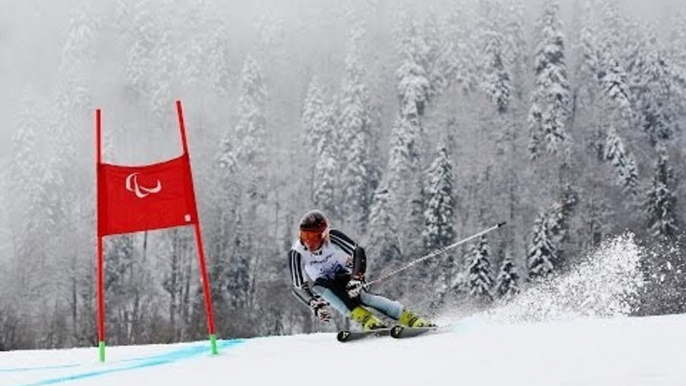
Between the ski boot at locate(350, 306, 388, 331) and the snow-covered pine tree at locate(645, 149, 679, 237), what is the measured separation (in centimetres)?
6950

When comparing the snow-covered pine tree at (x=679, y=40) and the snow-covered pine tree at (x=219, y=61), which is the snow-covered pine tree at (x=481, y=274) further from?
the snow-covered pine tree at (x=679, y=40)

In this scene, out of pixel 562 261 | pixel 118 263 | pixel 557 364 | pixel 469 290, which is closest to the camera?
pixel 557 364

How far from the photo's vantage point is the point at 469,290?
226 feet

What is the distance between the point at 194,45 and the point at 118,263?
3321 cm

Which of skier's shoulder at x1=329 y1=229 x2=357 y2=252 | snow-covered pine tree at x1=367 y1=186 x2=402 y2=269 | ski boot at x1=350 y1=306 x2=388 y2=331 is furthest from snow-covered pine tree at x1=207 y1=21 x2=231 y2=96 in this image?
ski boot at x1=350 y1=306 x2=388 y2=331

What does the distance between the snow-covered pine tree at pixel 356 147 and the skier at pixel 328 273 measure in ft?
248

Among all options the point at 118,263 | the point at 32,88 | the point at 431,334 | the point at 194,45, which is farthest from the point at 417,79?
the point at 431,334

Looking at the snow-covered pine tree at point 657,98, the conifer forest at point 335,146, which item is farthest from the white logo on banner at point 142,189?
the snow-covered pine tree at point 657,98

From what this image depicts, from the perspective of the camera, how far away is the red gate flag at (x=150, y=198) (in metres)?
10.1

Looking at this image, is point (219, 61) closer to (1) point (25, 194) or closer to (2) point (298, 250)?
(1) point (25, 194)

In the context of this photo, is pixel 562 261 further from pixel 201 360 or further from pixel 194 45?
pixel 201 360

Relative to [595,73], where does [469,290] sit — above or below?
below

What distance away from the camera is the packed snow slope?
6258 millimetres

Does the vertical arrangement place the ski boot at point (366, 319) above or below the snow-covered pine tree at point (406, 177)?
below
